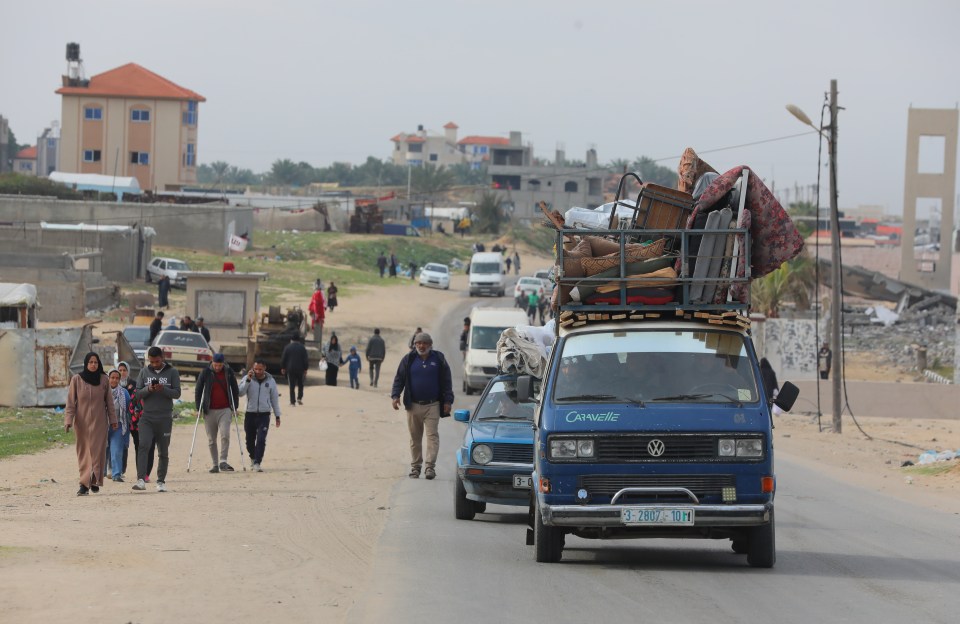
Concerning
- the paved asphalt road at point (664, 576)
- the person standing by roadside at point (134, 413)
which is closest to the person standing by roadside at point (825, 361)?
the paved asphalt road at point (664, 576)

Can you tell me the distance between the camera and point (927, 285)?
312ft

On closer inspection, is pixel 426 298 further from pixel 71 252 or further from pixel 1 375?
pixel 1 375

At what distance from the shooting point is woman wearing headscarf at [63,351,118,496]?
15438mm

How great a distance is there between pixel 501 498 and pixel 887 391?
23180 mm

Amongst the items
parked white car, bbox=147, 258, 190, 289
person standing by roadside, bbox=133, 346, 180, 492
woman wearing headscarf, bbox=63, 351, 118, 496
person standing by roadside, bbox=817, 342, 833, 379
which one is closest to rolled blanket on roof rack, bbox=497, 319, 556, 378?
person standing by roadside, bbox=133, 346, 180, 492

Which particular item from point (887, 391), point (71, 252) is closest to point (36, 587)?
point (887, 391)

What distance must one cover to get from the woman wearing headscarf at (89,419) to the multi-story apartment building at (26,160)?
184670mm

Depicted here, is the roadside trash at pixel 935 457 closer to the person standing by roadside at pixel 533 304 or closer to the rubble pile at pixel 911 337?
the rubble pile at pixel 911 337

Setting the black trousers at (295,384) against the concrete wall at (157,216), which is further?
the concrete wall at (157,216)

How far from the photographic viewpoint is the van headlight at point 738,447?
9.96 meters

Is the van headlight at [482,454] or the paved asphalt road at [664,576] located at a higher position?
the van headlight at [482,454]

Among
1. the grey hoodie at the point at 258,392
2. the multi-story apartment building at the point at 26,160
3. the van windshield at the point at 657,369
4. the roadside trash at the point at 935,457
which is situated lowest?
the roadside trash at the point at 935,457

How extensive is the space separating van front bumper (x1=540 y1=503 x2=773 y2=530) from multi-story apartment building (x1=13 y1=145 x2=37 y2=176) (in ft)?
629

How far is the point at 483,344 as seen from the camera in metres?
35.6
